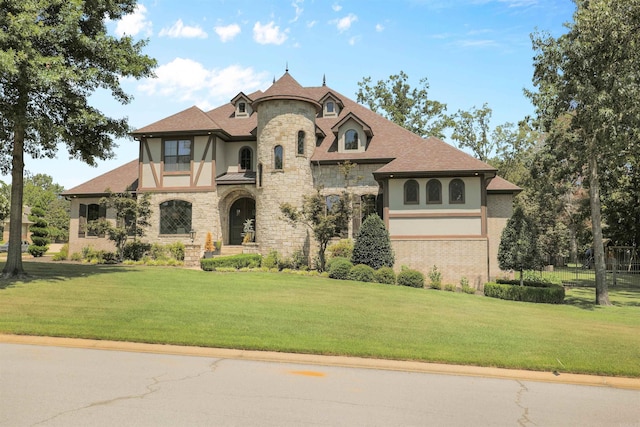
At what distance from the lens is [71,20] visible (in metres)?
15.7

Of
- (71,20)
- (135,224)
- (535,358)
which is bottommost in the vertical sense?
(535,358)

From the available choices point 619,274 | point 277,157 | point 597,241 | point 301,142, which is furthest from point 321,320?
point 619,274

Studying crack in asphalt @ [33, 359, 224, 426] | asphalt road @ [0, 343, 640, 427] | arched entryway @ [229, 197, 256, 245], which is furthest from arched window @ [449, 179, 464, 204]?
crack in asphalt @ [33, 359, 224, 426]

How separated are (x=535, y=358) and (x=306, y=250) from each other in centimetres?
1879

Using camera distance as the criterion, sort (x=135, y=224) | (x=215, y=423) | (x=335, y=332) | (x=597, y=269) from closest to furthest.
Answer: (x=215, y=423), (x=335, y=332), (x=597, y=269), (x=135, y=224)

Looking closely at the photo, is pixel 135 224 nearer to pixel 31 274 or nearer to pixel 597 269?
pixel 31 274

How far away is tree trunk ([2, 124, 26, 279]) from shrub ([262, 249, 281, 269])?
1115 cm

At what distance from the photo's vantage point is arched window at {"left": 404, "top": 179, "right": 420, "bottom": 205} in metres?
25.0

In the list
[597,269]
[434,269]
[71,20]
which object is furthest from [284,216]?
[597,269]

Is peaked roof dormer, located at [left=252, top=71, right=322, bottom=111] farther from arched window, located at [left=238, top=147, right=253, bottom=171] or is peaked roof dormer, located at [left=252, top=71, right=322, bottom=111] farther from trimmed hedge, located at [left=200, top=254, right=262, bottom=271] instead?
trimmed hedge, located at [left=200, top=254, right=262, bottom=271]

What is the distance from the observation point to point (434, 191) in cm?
2492

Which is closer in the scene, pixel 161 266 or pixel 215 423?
pixel 215 423

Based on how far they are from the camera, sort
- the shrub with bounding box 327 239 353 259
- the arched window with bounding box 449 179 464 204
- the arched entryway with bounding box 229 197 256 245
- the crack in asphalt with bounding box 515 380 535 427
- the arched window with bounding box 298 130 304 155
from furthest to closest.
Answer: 1. the arched entryway with bounding box 229 197 256 245
2. the arched window with bounding box 298 130 304 155
3. the shrub with bounding box 327 239 353 259
4. the arched window with bounding box 449 179 464 204
5. the crack in asphalt with bounding box 515 380 535 427

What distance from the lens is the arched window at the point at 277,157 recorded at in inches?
1088
